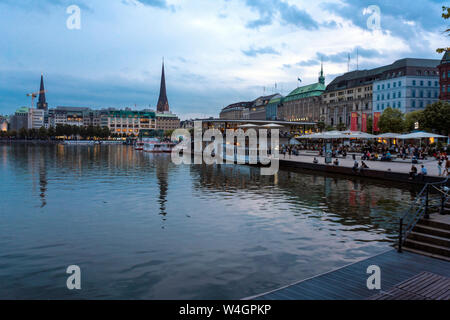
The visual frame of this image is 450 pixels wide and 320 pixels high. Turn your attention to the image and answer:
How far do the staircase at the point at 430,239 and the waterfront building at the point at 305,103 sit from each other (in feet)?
483

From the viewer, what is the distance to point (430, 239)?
12.7 metres

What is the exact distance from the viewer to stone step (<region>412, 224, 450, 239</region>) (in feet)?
41.3

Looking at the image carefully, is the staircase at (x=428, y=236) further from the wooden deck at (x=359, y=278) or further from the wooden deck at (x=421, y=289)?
the wooden deck at (x=421, y=289)

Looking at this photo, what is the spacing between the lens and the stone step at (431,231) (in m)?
12.6

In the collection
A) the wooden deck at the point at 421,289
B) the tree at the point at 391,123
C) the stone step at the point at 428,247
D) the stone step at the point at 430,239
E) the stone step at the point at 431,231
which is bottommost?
Answer: the wooden deck at the point at 421,289

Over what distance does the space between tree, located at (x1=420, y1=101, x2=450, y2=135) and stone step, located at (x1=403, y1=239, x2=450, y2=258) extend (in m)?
63.2

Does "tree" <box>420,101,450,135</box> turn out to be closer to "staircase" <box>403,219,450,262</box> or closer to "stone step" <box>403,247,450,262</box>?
"staircase" <box>403,219,450,262</box>

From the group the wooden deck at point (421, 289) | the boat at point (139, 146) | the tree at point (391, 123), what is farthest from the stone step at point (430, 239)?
the boat at point (139, 146)

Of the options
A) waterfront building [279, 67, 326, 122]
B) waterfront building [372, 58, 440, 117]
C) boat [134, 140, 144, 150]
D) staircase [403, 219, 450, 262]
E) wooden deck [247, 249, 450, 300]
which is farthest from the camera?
waterfront building [279, 67, 326, 122]

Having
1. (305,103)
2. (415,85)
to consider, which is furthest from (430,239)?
(305,103)

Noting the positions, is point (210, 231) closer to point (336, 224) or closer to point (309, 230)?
point (309, 230)

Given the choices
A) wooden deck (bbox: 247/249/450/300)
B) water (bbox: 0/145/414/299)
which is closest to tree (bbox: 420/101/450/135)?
water (bbox: 0/145/414/299)
